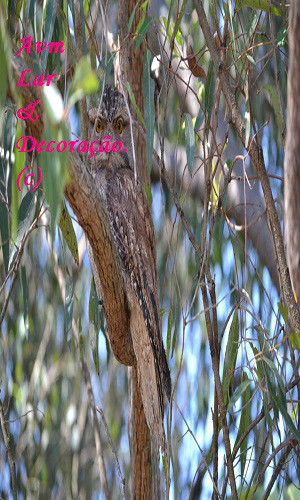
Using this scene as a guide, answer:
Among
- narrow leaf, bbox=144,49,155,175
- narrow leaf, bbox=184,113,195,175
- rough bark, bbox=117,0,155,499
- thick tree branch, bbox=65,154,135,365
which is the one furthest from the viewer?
rough bark, bbox=117,0,155,499

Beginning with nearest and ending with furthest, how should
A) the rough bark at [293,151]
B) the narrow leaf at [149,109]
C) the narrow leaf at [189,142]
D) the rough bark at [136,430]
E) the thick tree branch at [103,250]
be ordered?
the rough bark at [293,151]
the thick tree branch at [103,250]
the narrow leaf at [149,109]
the narrow leaf at [189,142]
the rough bark at [136,430]

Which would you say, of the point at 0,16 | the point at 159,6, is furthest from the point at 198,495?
the point at 0,16

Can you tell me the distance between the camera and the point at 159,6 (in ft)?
8.63

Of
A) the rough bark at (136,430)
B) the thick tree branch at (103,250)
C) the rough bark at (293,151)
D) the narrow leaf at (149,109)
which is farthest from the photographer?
the rough bark at (136,430)

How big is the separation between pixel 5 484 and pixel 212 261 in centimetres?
119

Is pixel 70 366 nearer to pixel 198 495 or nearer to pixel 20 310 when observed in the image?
pixel 20 310

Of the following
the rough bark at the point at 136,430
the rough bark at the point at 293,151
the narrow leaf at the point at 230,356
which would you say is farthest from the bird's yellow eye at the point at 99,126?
the rough bark at the point at 293,151

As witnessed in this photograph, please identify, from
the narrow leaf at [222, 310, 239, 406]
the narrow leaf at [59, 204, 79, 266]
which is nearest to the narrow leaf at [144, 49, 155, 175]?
the narrow leaf at [59, 204, 79, 266]

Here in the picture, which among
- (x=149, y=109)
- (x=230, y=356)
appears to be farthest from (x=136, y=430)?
(x=149, y=109)

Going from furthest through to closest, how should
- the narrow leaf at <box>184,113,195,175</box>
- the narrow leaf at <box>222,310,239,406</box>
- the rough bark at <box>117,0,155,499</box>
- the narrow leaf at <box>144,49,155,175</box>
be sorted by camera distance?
1. the rough bark at <box>117,0,155,499</box>
2. the narrow leaf at <box>222,310,239,406</box>
3. the narrow leaf at <box>184,113,195,175</box>
4. the narrow leaf at <box>144,49,155,175</box>

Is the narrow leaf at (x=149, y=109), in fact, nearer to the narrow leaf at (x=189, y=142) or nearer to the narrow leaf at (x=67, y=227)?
the narrow leaf at (x=189, y=142)

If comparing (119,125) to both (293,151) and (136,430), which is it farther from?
(293,151)

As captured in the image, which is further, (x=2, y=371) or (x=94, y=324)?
(x=2, y=371)

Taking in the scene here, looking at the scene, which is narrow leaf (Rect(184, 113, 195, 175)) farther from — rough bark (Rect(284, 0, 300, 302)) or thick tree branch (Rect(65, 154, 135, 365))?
rough bark (Rect(284, 0, 300, 302))
